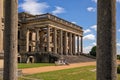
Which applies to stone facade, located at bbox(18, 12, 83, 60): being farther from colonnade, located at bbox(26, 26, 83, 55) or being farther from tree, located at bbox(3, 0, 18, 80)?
tree, located at bbox(3, 0, 18, 80)

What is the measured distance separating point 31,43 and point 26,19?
650 cm

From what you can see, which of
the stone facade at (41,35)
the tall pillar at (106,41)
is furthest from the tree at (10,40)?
the stone facade at (41,35)

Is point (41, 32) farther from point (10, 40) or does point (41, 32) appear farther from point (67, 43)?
point (10, 40)

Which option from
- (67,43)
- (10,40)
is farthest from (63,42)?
(10,40)

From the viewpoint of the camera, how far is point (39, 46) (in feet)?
199

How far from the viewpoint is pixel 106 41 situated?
3891 millimetres

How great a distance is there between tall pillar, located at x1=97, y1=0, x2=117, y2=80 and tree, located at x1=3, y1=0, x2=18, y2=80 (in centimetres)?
229

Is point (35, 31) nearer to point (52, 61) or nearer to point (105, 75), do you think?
point (52, 61)

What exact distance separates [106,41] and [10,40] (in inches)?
99.6

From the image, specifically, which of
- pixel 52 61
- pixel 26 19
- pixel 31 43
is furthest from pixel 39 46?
pixel 52 61

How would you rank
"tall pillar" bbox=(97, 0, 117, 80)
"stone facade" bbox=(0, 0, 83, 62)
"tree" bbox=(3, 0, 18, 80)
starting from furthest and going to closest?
"stone facade" bbox=(0, 0, 83, 62), "tree" bbox=(3, 0, 18, 80), "tall pillar" bbox=(97, 0, 117, 80)

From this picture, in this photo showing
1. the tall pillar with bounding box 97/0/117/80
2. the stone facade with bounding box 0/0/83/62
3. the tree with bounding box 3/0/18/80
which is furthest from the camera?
the stone facade with bounding box 0/0/83/62

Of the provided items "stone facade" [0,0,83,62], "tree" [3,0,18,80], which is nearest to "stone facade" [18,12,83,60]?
"stone facade" [0,0,83,62]

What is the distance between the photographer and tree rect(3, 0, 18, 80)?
17.5 feet
